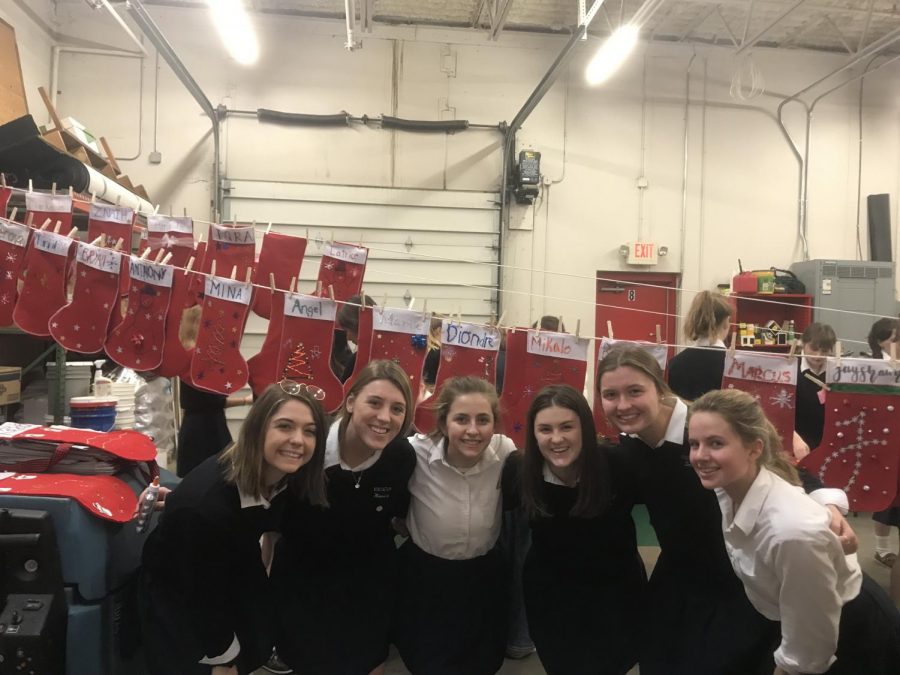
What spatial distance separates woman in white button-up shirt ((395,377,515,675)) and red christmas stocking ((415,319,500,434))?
517 millimetres

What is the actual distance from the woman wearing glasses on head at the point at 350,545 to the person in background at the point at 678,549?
73cm

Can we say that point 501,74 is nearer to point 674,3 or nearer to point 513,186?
point 513,186

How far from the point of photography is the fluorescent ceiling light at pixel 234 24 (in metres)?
3.43

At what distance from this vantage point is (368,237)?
5.62 meters

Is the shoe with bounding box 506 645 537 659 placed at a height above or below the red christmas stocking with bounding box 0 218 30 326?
below

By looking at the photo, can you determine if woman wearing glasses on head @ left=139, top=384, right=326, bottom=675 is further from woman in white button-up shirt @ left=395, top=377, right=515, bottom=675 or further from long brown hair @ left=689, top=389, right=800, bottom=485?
long brown hair @ left=689, top=389, right=800, bottom=485

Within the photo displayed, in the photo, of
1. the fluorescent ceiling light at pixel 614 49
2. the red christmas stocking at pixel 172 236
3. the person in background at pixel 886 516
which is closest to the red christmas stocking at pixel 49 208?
the red christmas stocking at pixel 172 236

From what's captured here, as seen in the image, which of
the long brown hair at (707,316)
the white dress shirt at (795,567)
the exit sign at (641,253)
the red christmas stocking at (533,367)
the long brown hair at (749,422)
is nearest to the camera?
the white dress shirt at (795,567)

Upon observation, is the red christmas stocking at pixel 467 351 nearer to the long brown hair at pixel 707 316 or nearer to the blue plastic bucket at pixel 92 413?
the long brown hair at pixel 707 316

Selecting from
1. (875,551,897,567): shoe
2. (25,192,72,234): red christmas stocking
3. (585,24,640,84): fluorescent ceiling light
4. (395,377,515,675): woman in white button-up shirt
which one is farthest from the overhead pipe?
(875,551,897,567): shoe

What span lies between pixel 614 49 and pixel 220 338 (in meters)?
3.45

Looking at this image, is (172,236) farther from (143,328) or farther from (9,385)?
(9,385)

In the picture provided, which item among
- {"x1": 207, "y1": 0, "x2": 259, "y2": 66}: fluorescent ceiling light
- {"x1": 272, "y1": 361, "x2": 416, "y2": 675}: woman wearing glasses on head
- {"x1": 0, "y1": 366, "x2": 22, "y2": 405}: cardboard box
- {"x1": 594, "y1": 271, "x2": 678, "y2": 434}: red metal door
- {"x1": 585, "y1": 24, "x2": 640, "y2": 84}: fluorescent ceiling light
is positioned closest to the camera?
{"x1": 272, "y1": 361, "x2": 416, "y2": 675}: woman wearing glasses on head

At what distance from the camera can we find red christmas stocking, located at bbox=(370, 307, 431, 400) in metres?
2.40
